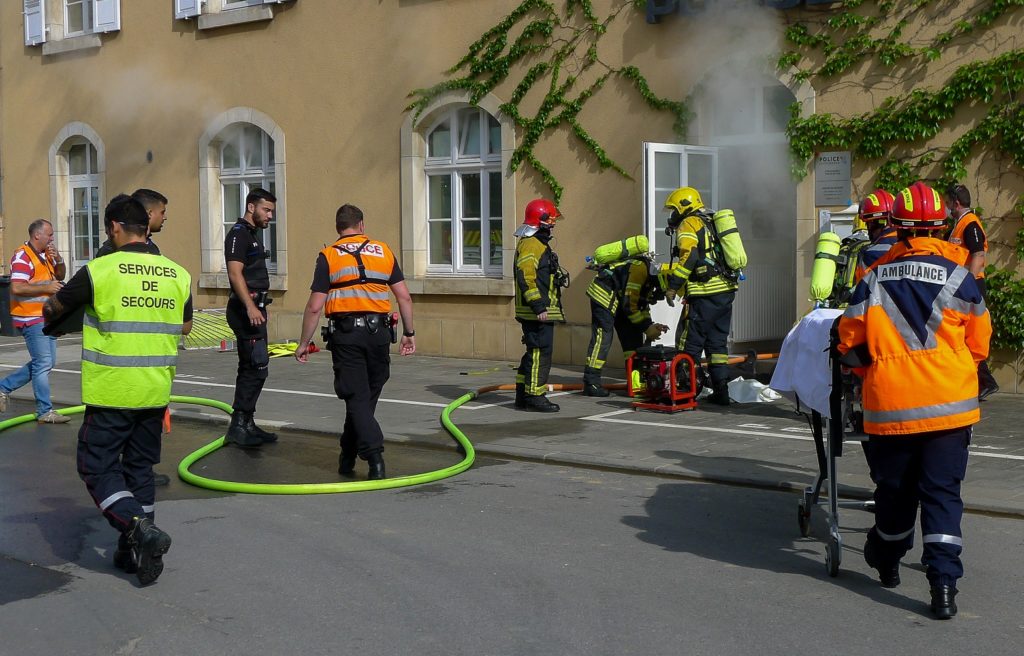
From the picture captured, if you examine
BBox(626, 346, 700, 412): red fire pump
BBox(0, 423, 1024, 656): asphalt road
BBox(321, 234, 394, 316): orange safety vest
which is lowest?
BBox(0, 423, 1024, 656): asphalt road

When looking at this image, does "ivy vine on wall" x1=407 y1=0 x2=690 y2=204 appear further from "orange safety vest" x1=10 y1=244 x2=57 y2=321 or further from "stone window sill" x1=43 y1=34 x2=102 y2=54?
"stone window sill" x1=43 y1=34 x2=102 y2=54

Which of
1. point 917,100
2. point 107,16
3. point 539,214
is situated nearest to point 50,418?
point 539,214

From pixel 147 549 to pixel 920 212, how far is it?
372 cm

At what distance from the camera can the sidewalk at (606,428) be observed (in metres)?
8.26

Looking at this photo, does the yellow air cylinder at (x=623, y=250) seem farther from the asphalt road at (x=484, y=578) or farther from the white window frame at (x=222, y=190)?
the white window frame at (x=222, y=190)

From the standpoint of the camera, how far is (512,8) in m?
15.6

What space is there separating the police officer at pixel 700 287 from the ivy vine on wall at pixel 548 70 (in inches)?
121

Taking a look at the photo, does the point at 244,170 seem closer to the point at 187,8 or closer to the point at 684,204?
the point at 187,8

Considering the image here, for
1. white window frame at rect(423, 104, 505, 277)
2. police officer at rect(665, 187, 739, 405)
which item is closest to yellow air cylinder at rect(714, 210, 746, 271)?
police officer at rect(665, 187, 739, 405)

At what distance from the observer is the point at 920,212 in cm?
525

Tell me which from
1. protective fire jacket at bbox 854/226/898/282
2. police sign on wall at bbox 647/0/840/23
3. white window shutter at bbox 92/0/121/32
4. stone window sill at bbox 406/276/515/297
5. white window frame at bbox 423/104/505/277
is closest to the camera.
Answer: protective fire jacket at bbox 854/226/898/282

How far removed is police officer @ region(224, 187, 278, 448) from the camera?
9352 mm

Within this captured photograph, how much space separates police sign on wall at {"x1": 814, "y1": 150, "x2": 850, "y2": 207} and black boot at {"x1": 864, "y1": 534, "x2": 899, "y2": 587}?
780cm

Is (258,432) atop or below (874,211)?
below
